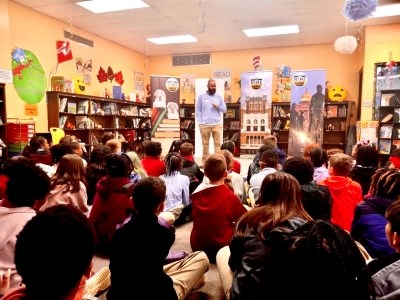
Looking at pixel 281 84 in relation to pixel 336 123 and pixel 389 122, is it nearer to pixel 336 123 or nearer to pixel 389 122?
pixel 336 123

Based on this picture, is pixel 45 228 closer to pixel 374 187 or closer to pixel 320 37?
pixel 374 187

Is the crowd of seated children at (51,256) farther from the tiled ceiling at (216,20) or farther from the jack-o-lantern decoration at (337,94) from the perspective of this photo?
the jack-o-lantern decoration at (337,94)

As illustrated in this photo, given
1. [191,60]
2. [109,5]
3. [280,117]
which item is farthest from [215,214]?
[191,60]

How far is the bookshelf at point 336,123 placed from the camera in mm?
7754

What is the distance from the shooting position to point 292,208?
1.62 m

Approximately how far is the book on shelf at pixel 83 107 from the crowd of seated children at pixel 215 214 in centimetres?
510

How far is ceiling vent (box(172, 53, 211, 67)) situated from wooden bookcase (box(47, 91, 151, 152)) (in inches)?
61.7

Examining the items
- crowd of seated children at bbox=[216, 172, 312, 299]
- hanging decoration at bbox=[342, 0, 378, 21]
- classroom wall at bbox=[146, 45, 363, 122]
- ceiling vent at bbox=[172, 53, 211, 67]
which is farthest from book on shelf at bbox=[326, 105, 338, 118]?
crowd of seated children at bbox=[216, 172, 312, 299]

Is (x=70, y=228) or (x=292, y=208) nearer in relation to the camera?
(x=70, y=228)

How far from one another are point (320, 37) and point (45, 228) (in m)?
8.06

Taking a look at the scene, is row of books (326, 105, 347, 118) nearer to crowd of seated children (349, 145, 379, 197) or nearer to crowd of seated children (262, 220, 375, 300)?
crowd of seated children (349, 145, 379, 197)

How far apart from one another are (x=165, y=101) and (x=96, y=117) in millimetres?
1957

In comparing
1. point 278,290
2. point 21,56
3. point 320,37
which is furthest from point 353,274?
point 320,37

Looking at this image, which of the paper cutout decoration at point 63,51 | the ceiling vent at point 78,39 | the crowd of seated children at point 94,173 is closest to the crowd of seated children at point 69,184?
the crowd of seated children at point 94,173
